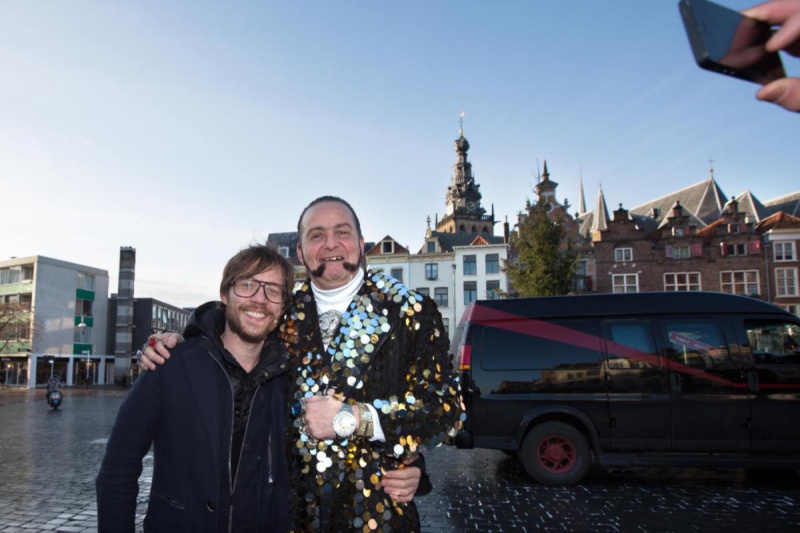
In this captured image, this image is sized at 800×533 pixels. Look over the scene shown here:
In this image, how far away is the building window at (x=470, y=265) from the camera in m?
47.0

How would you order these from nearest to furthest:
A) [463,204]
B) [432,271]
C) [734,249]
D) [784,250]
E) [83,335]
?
1. [784,250]
2. [734,249]
3. [432,271]
4. [83,335]
5. [463,204]

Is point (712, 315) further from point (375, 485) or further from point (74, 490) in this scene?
point (74, 490)

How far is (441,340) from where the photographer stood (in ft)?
8.74

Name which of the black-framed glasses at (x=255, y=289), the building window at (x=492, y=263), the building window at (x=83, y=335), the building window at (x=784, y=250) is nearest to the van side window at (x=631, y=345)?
the black-framed glasses at (x=255, y=289)

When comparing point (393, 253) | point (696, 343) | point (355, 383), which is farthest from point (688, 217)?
point (355, 383)

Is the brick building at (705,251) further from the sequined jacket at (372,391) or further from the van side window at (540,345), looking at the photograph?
the sequined jacket at (372,391)

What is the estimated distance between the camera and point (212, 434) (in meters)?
2.36

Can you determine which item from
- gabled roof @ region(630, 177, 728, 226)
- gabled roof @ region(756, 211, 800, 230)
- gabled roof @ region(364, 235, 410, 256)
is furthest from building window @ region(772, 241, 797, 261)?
gabled roof @ region(364, 235, 410, 256)

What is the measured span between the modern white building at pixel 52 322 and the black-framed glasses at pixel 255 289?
5175 centimetres

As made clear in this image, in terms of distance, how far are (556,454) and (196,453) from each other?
6.39m

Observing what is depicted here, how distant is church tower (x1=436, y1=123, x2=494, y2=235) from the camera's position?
95500 millimetres

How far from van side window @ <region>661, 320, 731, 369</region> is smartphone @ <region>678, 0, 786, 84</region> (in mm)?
7466

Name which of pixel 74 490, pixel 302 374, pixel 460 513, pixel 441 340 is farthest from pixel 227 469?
pixel 74 490

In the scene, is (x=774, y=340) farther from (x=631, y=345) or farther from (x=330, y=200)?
(x=330, y=200)
